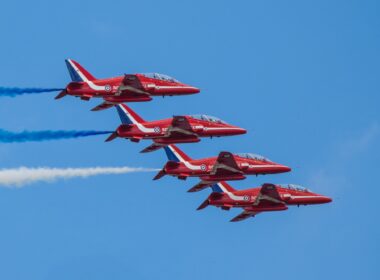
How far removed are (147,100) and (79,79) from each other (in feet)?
19.1

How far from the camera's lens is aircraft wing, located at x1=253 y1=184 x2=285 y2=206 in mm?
128000

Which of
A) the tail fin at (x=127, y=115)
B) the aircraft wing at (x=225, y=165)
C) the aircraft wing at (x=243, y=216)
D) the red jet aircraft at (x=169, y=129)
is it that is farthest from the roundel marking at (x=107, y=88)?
the aircraft wing at (x=243, y=216)

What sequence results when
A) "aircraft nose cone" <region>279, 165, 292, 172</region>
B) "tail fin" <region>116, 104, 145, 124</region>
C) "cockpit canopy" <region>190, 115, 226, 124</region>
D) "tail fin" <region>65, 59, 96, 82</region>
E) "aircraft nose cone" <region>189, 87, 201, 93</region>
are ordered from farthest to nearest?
"aircraft nose cone" <region>279, 165, 292, 172</region> → "cockpit canopy" <region>190, 115, 226, 124</region> → "tail fin" <region>116, 104, 145, 124</region> → "aircraft nose cone" <region>189, 87, 201, 93</region> → "tail fin" <region>65, 59, 96, 82</region>

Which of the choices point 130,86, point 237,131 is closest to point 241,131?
point 237,131

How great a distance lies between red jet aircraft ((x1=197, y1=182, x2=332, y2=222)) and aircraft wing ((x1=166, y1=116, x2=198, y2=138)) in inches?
406

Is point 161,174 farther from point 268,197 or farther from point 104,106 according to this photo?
point 268,197

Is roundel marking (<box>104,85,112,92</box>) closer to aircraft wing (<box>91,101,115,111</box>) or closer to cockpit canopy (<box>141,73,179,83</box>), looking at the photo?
aircraft wing (<box>91,101,115,111</box>)

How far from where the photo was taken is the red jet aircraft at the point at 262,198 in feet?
423

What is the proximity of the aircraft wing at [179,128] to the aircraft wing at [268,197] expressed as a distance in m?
10.3

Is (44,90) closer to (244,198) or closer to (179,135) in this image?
(179,135)

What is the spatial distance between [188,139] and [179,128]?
143 centimetres

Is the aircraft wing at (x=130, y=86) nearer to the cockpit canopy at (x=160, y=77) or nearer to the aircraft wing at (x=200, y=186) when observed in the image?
the cockpit canopy at (x=160, y=77)

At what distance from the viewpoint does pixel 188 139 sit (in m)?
122

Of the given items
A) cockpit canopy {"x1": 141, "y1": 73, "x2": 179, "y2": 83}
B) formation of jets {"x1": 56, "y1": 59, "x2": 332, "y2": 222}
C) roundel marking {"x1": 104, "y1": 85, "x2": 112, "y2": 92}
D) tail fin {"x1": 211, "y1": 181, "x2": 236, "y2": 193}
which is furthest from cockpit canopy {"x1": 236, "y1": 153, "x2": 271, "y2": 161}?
roundel marking {"x1": 104, "y1": 85, "x2": 112, "y2": 92}
